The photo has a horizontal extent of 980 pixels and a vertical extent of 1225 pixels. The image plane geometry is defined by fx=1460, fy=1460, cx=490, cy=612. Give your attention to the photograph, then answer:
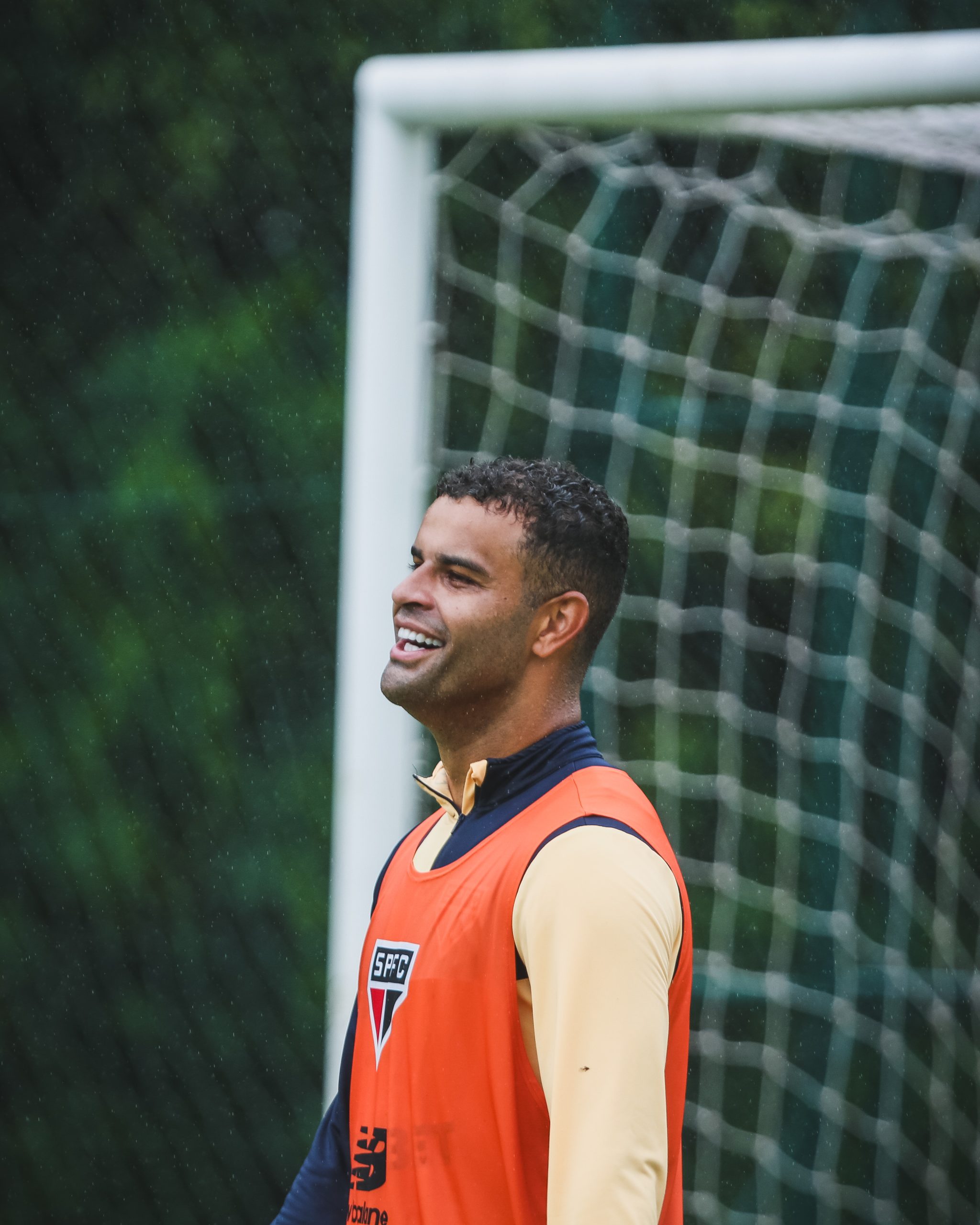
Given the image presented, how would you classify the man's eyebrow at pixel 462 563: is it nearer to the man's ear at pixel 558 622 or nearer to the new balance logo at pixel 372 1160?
the man's ear at pixel 558 622

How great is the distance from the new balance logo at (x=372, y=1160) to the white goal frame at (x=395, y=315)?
2.50 feet

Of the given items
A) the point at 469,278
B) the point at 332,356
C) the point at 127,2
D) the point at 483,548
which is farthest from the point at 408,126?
the point at 127,2

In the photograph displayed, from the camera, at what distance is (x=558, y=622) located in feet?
6.29

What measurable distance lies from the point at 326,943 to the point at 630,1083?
4563 mm

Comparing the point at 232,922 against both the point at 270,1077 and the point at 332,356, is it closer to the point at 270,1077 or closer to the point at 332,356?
the point at 270,1077

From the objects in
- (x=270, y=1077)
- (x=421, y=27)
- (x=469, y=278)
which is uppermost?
(x=421, y=27)

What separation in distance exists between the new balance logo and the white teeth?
599mm

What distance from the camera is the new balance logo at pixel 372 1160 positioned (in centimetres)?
176

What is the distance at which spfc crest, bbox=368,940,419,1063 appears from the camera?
5.78ft

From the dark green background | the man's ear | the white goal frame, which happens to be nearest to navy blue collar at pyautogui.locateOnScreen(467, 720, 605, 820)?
the man's ear

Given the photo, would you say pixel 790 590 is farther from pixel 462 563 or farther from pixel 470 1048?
pixel 470 1048

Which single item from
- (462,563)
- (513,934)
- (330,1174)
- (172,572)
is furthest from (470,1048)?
(172,572)

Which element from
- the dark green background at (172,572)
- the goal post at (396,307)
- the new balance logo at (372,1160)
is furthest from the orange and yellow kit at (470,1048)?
the dark green background at (172,572)

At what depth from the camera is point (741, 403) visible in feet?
14.5
